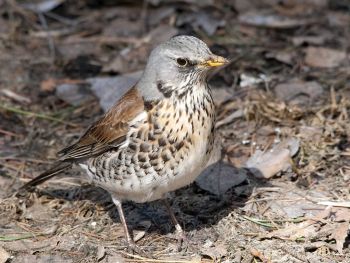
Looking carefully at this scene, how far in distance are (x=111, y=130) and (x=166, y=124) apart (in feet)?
1.92

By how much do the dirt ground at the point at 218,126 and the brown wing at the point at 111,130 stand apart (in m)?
0.56

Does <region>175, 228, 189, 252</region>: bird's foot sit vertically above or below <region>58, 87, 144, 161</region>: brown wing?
below

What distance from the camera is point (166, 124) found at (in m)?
4.92

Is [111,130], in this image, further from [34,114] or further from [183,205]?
[34,114]

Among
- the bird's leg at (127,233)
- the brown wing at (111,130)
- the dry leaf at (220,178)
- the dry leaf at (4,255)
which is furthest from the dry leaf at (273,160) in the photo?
the dry leaf at (4,255)

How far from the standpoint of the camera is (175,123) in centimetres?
491

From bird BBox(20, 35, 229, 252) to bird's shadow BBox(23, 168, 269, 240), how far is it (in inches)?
22.1

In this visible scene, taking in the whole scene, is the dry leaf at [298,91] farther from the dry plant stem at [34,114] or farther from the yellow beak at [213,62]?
the yellow beak at [213,62]

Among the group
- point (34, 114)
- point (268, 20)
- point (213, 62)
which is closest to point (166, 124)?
point (213, 62)

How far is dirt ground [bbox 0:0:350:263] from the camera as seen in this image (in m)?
5.36

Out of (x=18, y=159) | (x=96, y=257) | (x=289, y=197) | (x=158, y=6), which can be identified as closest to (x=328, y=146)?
(x=289, y=197)

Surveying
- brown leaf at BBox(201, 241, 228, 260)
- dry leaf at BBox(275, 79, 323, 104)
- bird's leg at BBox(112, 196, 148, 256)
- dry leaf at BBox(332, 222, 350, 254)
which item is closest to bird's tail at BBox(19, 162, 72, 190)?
bird's leg at BBox(112, 196, 148, 256)

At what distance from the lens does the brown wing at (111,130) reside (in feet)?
16.9

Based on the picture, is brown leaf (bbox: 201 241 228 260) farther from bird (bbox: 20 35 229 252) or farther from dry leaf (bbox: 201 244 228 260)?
bird (bbox: 20 35 229 252)
